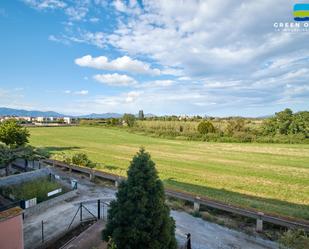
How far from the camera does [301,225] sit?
23.6 feet

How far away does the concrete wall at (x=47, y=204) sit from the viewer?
8844 mm

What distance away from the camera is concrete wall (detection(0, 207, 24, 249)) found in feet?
16.0

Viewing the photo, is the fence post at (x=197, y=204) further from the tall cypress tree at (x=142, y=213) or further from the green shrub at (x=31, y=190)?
the green shrub at (x=31, y=190)

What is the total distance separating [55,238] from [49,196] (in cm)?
315

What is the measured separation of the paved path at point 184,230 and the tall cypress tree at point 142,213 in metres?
3.18

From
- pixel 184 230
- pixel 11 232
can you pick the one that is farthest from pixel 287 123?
pixel 11 232

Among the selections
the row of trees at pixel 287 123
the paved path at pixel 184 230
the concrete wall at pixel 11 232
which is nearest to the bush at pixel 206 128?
the row of trees at pixel 287 123

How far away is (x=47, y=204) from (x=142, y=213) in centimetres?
709

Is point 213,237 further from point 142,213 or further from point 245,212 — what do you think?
point 142,213

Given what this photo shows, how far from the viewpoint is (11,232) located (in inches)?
200

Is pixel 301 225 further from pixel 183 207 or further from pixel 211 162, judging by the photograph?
pixel 211 162

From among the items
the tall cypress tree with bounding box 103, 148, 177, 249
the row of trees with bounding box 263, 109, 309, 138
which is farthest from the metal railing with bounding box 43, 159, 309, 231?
the row of trees with bounding box 263, 109, 309, 138

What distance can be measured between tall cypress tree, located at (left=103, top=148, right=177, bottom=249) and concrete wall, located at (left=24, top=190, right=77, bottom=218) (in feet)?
19.3

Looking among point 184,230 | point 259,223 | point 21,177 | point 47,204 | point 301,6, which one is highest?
point 301,6
